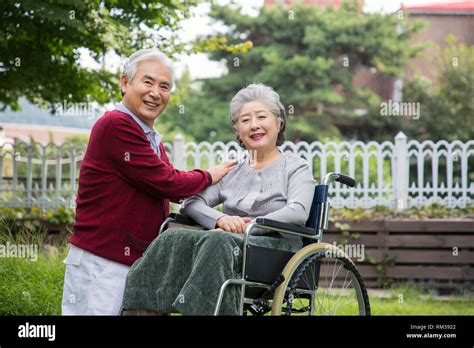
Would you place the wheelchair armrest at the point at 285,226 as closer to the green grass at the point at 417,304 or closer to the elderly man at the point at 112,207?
the elderly man at the point at 112,207

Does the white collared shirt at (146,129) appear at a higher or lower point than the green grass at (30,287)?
higher

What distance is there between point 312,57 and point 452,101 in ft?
12.5

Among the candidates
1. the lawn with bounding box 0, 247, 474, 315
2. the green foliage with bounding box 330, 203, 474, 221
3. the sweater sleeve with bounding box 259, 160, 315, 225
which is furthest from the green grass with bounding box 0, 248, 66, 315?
the green foliage with bounding box 330, 203, 474, 221

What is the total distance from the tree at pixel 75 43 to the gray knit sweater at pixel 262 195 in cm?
364

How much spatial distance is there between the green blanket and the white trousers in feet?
0.24

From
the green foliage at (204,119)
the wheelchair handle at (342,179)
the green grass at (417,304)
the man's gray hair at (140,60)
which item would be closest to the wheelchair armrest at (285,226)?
the wheelchair handle at (342,179)

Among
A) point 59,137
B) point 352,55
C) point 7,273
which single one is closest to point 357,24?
point 352,55

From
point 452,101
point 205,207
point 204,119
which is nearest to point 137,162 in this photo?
point 205,207

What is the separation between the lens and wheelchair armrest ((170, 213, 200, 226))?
11.3ft

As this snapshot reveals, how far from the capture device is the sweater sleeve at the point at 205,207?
3375mm

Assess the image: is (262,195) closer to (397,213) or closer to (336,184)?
(397,213)

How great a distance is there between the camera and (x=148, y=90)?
3.24 m

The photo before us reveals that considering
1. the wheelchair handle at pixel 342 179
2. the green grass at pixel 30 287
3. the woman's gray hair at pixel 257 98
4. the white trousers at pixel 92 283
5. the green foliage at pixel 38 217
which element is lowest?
the green grass at pixel 30 287
